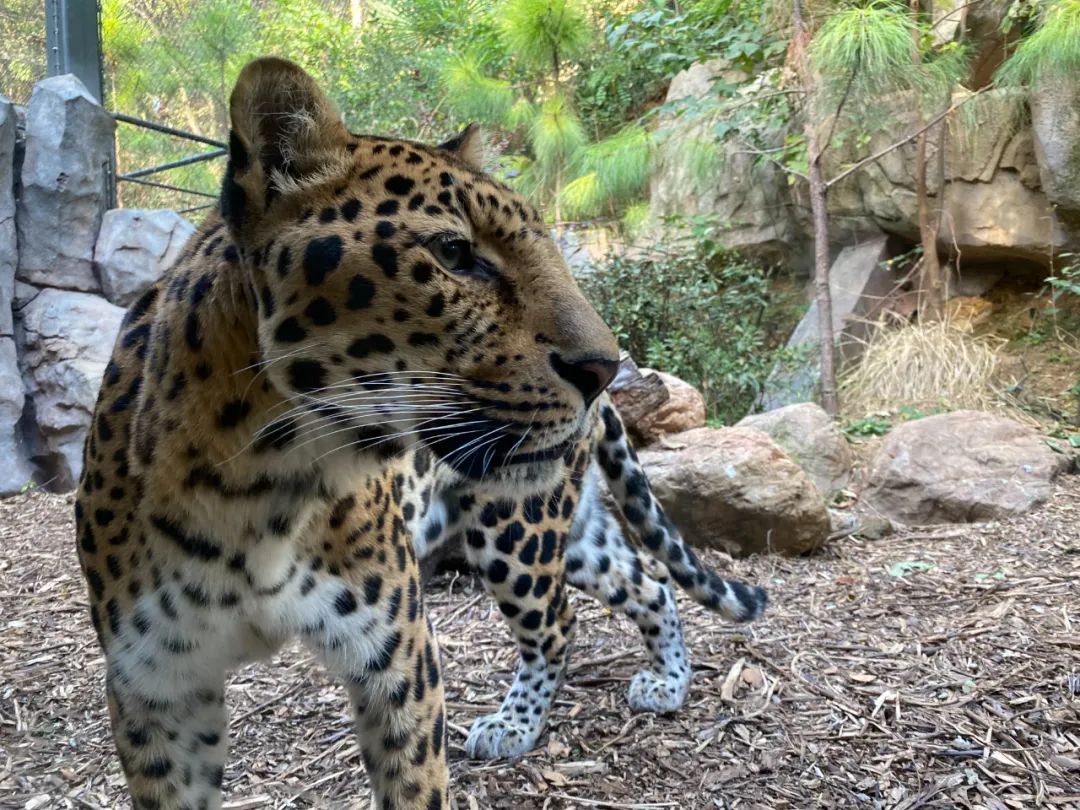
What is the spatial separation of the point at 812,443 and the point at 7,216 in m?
7.14

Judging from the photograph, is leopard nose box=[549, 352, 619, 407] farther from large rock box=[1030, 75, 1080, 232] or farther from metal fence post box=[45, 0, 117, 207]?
large rock box=[1030, 75, 1080, 232]

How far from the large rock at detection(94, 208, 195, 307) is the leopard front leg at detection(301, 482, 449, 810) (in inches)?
272

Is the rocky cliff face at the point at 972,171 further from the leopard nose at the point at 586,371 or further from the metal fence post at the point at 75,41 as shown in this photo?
the leopard nose at the point at 586,371

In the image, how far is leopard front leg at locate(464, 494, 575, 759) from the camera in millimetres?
3596

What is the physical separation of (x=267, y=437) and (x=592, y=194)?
9873mm

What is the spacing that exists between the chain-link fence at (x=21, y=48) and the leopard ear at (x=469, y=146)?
24.7ft

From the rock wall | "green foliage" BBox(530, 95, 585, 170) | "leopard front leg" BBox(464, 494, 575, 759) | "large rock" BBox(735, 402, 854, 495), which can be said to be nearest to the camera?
"leopard front leg" BBox(464, 494, 575, 759)

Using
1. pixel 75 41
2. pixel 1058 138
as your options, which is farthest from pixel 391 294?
pixel 1058 138

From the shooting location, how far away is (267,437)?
2145 millimetres

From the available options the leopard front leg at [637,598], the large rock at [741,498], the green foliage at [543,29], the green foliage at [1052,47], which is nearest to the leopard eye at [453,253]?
the leopard front leg at [637,598]

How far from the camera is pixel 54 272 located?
332 inches

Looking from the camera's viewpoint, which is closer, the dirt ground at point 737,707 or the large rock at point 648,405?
the dirt ground at point 737,707

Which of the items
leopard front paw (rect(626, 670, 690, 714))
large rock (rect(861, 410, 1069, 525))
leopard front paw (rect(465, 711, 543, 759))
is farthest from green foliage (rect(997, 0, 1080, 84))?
leopard front paw (rect(465, 711, 543, 759))

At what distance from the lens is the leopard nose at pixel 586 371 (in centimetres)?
201
